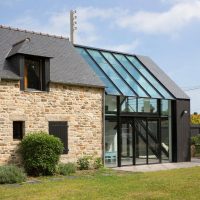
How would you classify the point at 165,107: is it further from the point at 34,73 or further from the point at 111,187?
the point at 111,187

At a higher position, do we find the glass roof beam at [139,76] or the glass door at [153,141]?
the glass roof beam at [139,76]

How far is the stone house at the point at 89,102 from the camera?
16.2 m

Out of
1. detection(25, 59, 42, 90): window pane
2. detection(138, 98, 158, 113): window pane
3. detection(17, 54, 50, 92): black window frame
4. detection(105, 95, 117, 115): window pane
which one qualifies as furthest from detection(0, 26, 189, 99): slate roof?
detection(138, 98, 158, 113): window pane

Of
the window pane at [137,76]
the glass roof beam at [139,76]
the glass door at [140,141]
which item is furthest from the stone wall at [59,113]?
the glass roof beam at [139,76]

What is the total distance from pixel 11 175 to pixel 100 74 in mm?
7791

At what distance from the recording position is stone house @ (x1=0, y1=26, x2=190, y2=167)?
16.2 metres

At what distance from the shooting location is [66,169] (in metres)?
16.0

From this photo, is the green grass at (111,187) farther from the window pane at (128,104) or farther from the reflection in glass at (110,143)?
the window pane at (128,104)

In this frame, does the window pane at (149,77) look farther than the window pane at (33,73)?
Yes

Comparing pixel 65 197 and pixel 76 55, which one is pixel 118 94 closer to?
pixel 76 55

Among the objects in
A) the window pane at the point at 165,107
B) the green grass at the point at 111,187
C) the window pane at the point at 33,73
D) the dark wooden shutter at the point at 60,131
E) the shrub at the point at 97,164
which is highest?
the window pane at the point at 33,73

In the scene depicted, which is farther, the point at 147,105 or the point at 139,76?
the point at 139,76

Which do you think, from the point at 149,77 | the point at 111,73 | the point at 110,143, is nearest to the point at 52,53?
the point at 111,73

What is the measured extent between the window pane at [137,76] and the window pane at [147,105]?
0.35 meters
